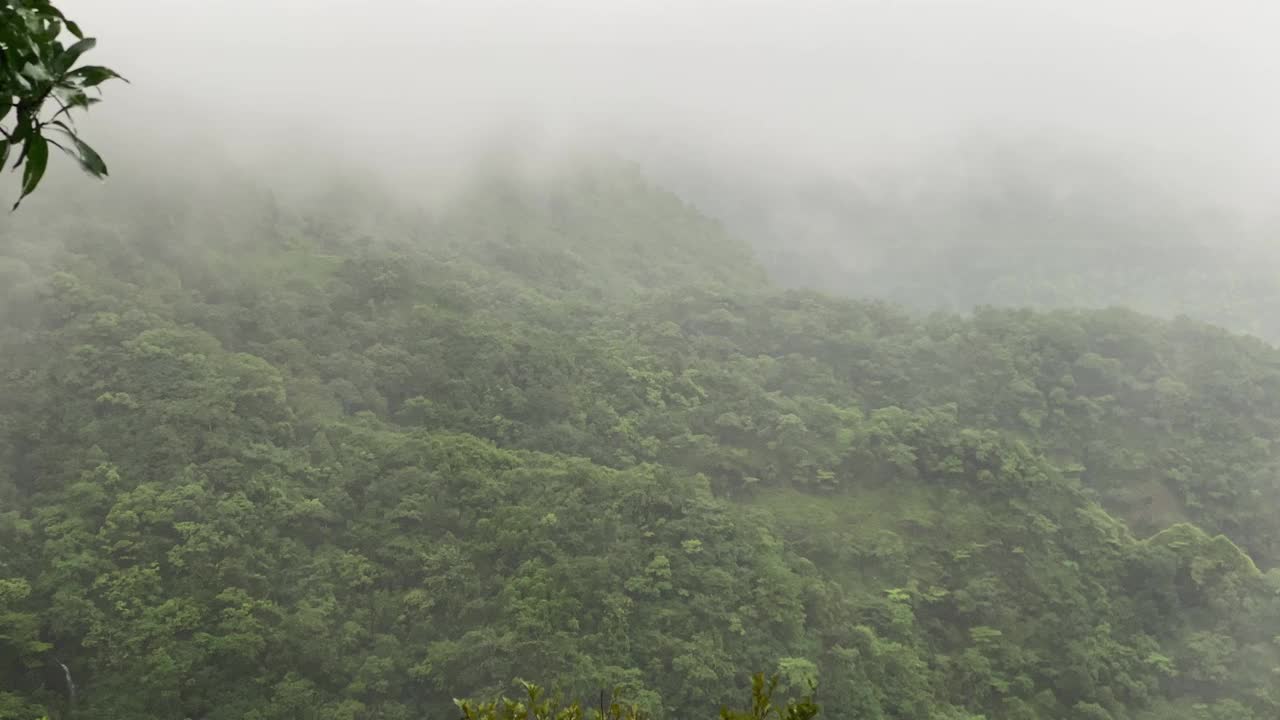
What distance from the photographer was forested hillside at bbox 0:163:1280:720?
58.8 feet

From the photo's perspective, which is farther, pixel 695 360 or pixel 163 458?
pixel 695 360

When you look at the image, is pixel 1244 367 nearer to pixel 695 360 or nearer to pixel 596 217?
pixel 695 360

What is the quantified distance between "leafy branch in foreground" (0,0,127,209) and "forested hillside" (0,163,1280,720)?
16.7m

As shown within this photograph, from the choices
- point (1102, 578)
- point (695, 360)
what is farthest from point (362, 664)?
point (1102, 578)

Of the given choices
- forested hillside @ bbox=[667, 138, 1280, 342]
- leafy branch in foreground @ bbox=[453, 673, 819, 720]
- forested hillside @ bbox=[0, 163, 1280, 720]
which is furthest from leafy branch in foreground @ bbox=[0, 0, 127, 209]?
forested hillside @ bbox=[667, 138, 1280, 342]

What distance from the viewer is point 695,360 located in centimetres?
2959

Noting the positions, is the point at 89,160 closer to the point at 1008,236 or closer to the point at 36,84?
the point at 36,84

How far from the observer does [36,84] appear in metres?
1.74

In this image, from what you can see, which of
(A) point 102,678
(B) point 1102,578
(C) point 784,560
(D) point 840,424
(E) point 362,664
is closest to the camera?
(A) point 102,678

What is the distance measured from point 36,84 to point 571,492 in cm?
2019

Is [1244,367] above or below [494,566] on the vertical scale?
above

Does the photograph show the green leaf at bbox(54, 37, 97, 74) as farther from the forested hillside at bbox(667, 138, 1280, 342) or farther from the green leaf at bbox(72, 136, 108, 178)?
the forested hillside at bbox(667, 138, 1280, 342)

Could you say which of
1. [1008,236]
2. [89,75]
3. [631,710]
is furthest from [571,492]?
[1008,236]

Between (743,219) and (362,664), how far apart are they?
4243 cm
